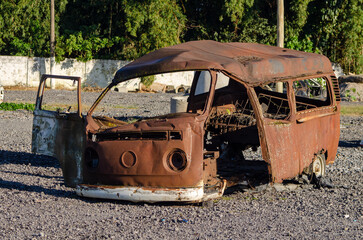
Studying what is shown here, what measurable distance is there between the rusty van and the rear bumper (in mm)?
12

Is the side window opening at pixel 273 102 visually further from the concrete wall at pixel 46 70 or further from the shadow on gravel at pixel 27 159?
the concrete wall at pixel 46 70

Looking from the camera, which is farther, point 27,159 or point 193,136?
point 27,159

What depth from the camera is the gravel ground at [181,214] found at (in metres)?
6.23

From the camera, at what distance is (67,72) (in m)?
38.0

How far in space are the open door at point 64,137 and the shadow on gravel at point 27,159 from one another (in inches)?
69.4

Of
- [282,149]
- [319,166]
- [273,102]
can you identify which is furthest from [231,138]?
[282,149]

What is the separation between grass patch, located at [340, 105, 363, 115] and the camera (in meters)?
22.2

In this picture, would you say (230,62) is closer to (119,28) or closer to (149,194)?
(149,194)

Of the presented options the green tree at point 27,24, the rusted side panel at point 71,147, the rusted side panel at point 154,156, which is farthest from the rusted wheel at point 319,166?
the green tree at point 27,24

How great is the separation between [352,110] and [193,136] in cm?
1741

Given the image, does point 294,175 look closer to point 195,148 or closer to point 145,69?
point 195,148

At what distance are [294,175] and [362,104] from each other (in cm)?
1927

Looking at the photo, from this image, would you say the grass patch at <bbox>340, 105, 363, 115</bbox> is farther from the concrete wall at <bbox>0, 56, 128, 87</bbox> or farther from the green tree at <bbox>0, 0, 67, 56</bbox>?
the green tree at <bbox>0, 0, 67, 56</bbox>

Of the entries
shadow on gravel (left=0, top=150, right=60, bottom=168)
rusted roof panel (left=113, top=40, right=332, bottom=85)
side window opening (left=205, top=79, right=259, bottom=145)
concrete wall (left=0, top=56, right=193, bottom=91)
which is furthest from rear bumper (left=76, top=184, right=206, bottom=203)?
concrete wall (left=0, top=56, right=193, bottom=91)
